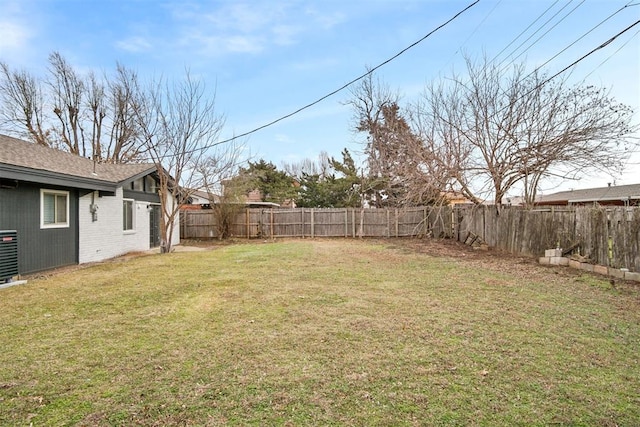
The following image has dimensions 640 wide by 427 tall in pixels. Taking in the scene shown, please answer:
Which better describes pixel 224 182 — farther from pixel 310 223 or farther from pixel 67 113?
pixel 67 113

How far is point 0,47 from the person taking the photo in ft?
47.2

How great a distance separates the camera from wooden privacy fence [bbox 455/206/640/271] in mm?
6531

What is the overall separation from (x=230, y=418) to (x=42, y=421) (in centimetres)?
117

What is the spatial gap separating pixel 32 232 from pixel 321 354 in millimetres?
8165

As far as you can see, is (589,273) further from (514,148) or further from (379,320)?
(379,320)

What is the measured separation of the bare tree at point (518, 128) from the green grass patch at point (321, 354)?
5495 millimetres

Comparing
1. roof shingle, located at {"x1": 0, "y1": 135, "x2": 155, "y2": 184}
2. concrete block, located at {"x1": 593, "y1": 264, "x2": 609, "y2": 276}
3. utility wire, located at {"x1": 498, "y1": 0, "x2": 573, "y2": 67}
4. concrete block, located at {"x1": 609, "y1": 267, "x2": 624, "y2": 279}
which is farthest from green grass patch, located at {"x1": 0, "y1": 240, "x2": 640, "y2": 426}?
utility wire, located at {"x1": 498, "y1": 0, "x2": 573, "y2": 67}

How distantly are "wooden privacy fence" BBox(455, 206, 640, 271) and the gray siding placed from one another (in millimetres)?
12199

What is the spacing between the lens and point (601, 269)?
695 cm

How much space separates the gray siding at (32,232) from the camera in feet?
24.2

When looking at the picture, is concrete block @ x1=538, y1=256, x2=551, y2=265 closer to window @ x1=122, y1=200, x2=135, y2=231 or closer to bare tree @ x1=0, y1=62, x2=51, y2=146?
window @ x1=122, y1=200, x2=135, y2=231

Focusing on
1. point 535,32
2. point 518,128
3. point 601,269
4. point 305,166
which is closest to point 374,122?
point 518,128

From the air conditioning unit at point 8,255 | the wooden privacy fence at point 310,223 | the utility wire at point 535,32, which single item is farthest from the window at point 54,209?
the utility wire at point 535,32

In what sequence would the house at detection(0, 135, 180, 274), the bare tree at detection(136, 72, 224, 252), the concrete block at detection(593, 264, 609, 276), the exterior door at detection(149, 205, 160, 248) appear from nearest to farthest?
the concrete block at detection(593, 264, 609, 276)
the house at detection(0, 135, 180, 274)
the bare tree at detection(136, 72, 224, 252)
the exterior door at detection(149, 205, 160, 248)
